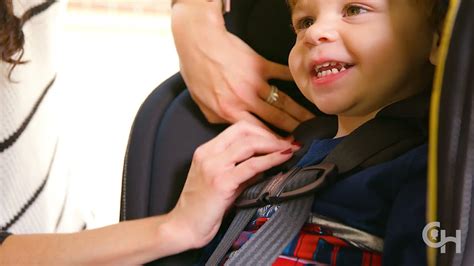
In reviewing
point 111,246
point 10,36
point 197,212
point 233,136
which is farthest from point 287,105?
point 10,36

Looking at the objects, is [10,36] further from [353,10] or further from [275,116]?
[353,10]

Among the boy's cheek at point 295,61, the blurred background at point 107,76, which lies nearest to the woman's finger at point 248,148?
the boy's cheek at point 295,61

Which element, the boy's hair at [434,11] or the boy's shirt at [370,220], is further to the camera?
the boy's hair at [434,11]

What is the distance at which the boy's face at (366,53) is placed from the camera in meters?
0.74

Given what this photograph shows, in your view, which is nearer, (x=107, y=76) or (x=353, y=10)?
(x=353, y=10)

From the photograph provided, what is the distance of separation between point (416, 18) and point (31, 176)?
0.89 meters

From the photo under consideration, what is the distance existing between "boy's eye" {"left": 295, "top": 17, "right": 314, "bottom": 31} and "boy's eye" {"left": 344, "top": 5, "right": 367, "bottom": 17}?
7cm

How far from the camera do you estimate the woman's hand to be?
0.86m

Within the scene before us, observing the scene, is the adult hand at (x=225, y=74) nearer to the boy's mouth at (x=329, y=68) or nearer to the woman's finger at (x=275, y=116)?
the woman's finger at (x=275, y=116)

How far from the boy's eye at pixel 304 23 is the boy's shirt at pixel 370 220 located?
23 centimetres

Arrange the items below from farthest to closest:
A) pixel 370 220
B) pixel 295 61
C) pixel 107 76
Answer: pixel 107 76 < pixel 295 61 < pixel 370 220

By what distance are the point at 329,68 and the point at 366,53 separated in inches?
2.1

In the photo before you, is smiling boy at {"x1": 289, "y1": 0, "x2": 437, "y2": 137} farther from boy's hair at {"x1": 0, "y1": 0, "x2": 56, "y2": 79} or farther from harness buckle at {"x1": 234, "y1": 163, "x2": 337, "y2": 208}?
boy's hair at {"x1": 0, "y1": 0, "x2": 56, "y2": 79}

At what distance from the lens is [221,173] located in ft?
2.83
